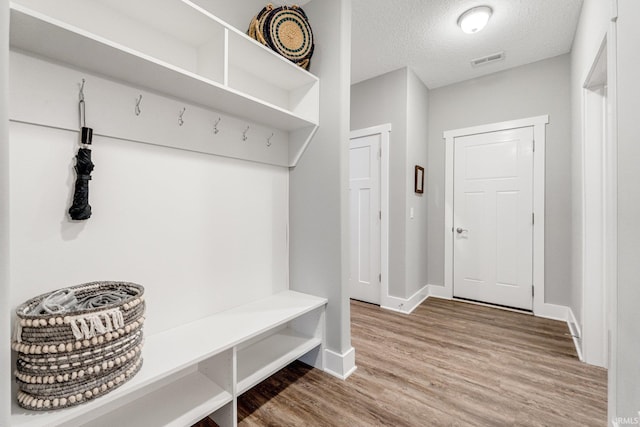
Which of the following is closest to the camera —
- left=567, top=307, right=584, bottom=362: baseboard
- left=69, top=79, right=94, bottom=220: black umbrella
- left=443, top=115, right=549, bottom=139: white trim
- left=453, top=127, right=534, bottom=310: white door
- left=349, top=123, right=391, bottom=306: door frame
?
left=69, top=79, right=94, bottom=220: black umbrella

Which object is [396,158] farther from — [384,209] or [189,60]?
[189,60]

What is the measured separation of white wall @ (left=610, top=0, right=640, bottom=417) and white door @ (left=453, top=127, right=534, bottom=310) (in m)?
2.11

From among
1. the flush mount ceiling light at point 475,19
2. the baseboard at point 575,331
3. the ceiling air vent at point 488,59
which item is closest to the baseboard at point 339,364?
the baseboard at point 575,331

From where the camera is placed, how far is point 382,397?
164 cm

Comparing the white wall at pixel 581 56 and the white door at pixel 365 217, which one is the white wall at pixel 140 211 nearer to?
the white door at pixel 365 217

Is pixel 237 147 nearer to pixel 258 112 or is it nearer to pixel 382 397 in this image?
pixel 258 112

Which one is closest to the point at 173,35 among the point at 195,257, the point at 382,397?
the point at 195,257

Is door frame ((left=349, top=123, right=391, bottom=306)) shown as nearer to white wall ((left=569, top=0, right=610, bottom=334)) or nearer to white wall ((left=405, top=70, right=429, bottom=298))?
white wall ((left=405, top=70, right=429, bottom=298))

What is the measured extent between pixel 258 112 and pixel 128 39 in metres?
0.66

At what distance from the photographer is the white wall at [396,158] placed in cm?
302

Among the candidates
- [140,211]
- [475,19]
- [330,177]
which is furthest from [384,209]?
[140,211]

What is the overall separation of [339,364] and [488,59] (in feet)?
10.4

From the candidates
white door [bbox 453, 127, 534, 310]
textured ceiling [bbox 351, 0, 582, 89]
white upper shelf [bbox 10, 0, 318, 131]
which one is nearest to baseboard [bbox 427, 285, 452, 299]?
white door [bbox 453, 127, 534, 310]

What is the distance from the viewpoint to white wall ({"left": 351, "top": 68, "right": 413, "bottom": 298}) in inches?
119
